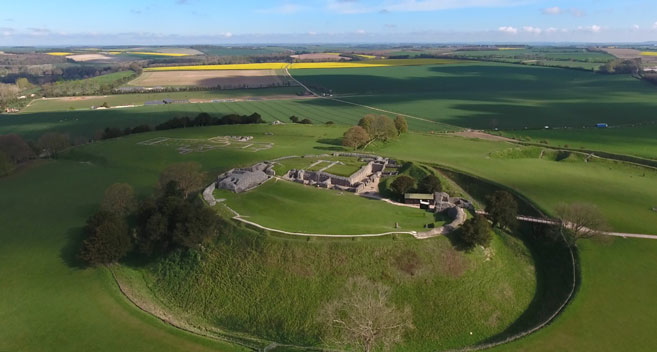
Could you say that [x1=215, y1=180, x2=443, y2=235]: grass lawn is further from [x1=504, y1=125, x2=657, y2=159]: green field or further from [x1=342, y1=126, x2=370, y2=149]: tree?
[x1=504, y1=125, x2=657, y2=159]: green field

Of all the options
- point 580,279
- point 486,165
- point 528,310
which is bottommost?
point 528,310

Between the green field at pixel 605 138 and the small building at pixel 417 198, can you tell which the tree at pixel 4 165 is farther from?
the green field at pixel 605 138

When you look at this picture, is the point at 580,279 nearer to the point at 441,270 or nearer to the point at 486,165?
the point at 441,270

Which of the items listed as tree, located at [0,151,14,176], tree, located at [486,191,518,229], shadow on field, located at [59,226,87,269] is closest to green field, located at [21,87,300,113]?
tree, located at [0,151,14,176]

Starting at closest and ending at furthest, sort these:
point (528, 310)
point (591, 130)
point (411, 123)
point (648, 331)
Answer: point (648, 331) → point (528, 310) → point (591, 130) → point (411, 123)

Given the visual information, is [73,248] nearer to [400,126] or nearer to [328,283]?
[328,283]

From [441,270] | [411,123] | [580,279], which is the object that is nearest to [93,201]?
[441,270]

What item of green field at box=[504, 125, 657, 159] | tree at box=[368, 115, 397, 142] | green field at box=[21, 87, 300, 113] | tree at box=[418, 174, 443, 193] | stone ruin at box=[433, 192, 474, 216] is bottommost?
stone ruin at box=[433, 192, 474, 216]

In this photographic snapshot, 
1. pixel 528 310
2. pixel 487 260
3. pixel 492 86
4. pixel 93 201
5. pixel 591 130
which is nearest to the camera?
pixel 528 310
